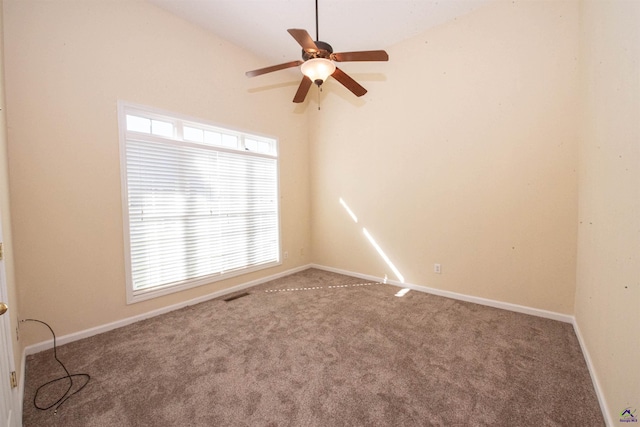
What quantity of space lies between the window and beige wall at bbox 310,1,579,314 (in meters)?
1.38

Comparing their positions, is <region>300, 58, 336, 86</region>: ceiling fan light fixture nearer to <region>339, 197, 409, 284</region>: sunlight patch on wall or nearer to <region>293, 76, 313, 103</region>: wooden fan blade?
<region>293, 76, 313, 103</region>: wooden fan blade

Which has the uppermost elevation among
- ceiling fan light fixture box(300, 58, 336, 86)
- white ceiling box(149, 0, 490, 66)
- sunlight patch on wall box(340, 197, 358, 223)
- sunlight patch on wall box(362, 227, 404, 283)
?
white ceiling box(149, 0, 490, 66)

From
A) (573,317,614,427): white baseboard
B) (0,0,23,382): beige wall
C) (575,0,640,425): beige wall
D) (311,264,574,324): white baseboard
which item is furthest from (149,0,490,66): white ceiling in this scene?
(573,317,614,427): white baseboard

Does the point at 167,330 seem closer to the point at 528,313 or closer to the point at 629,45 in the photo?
the point at 528,313

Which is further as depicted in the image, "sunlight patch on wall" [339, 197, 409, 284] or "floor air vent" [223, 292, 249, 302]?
"sunlight patch on wall" [339, 197, 409, 284]

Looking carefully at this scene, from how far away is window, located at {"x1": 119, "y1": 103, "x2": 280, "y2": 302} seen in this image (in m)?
2.57

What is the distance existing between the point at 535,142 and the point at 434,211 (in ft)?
3.87

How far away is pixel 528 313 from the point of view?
2.59m

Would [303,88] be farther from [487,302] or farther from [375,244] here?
[487,302]

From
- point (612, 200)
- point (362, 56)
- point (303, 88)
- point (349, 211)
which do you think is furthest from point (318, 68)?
point (349, 211)

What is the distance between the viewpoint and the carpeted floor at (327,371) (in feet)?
4.71

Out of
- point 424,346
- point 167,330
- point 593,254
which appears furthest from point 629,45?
point 167,330

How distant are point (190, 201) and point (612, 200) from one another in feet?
11.7

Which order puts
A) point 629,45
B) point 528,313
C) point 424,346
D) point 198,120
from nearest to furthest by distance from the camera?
point 629,45
point 424,346
point 528,313
point 198,120
